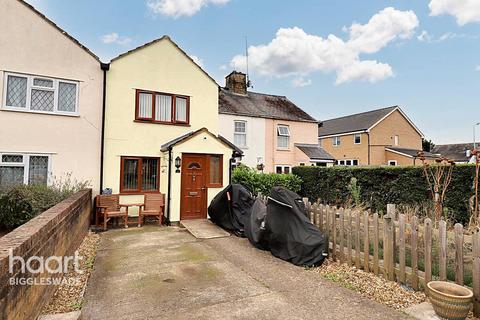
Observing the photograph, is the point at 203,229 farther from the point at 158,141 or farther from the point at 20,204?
the point at 20,204

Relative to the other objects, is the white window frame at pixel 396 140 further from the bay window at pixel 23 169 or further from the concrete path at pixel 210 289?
the bay window at pixel 23 169

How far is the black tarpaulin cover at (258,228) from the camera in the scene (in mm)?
6586

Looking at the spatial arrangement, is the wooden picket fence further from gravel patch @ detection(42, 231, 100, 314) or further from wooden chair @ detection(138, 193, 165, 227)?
wooden chair @ detection(138, 193, 165, 227)

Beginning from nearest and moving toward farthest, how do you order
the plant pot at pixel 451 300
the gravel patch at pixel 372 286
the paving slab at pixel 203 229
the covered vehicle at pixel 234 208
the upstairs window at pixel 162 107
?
the plant pot at pixel 451 300
the gravel patch at pixel 372 286
the paving slab at pixel 203 229
the covered vehicle at pixel 234 208
the upstairs window at pixel 162 107

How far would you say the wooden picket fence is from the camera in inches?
155

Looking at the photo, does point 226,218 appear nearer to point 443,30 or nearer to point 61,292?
point 61,292

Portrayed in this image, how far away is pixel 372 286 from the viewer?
15.0 feet

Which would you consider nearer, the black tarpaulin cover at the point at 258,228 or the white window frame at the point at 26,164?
the black tarpaulin cover at the point at 258,228

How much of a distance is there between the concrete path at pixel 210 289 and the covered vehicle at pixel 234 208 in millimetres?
1628

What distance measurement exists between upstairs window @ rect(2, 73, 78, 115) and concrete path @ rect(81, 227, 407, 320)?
566cm

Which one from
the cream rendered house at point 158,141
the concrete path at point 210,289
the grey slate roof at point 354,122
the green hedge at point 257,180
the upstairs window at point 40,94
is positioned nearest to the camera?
the concrete path at point 210,289

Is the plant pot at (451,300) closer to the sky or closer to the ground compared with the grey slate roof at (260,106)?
closer to the ground

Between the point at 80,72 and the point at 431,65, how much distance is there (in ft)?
54.0

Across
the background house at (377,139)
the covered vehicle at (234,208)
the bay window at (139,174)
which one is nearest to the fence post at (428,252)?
the covered vehicle at (234,208)
